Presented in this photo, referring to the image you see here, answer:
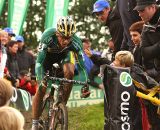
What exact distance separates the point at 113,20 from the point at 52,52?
1.28 m

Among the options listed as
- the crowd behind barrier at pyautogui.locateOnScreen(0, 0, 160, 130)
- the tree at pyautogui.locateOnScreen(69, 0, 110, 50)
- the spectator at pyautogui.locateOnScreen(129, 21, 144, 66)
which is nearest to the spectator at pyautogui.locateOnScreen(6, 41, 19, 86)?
the crowd behind barrier at pyautogui.locateOnScreen(0, 0, 160, 130)

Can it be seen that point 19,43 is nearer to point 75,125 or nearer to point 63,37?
point 75,125

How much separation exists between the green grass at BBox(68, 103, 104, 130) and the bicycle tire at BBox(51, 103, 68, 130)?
224 cm

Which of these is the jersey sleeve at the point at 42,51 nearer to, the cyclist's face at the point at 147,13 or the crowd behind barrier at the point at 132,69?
the crowd behind barrier at the point at 132,69

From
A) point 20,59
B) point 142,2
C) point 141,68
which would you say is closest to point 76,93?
point 20,59

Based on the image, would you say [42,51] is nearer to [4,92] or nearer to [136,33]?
[136,33]

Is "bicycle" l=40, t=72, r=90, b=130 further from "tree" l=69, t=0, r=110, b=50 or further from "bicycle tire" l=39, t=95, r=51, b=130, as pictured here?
"tree" l=69, t=0, r=110, b=50

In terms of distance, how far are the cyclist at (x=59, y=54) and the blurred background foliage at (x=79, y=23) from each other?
3442 cm

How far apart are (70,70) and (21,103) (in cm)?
399

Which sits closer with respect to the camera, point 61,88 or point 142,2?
point 142,2

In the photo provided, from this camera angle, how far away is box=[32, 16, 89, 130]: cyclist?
845 cm

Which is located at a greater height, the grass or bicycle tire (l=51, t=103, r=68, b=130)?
bicycle tire (l=51, t=103, r=68, b=130)

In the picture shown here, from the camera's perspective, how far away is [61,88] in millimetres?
8375

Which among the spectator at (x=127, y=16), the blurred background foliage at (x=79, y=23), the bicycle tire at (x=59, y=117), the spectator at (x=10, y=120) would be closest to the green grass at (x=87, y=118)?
the bicycle tire at (x=59, y=117)
